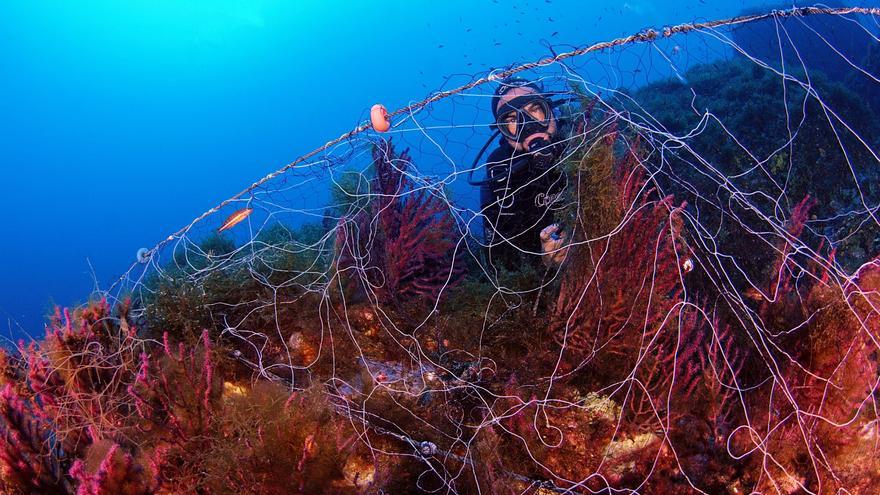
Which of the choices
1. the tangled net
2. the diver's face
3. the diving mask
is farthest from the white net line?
the diving mask

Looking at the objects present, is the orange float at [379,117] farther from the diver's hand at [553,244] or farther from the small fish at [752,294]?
the small fish at [752,294]

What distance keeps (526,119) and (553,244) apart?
173 centimetres

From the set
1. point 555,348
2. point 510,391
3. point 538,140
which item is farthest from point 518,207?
point 510,391

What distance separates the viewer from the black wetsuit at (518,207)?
4812 mm

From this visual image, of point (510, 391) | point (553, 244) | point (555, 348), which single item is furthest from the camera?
point (553, 244)

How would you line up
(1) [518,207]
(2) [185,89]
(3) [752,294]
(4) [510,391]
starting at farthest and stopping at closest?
(2) [185,89] → (1) [518,207] → (3) [752,294] → (4) [510,391]

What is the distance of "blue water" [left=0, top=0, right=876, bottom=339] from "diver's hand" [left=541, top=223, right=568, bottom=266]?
245ft

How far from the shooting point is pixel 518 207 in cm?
523

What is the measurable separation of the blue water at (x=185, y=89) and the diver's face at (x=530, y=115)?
72.9 m

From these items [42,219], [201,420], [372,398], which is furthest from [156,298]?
[42,219]

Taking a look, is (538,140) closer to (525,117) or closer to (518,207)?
(525,117)

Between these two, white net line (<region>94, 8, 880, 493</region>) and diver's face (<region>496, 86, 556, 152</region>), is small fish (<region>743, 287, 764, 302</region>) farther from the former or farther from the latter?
diver's face (<region>496, 86, 556, 152</region>)

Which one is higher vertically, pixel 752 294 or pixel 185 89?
pixel 185 89

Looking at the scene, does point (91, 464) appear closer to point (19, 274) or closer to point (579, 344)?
point (579, 344)
